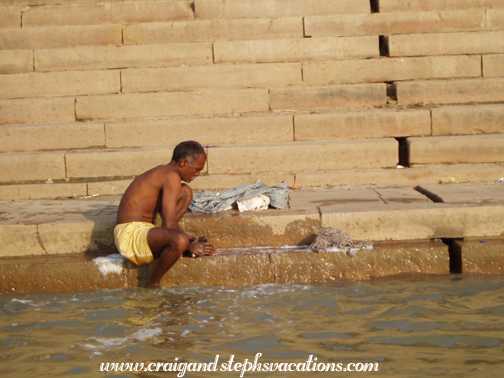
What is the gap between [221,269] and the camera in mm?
4492

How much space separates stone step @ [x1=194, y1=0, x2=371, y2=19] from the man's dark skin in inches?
171

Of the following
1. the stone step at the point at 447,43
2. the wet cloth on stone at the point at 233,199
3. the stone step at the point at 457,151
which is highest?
the stone step at the point at 447,43

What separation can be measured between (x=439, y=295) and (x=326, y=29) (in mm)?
4791

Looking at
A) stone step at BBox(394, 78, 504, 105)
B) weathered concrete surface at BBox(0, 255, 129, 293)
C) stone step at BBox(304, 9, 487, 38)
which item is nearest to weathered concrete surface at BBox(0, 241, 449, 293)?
weathered concrete surface at BBox(0, 255, 129, 293)

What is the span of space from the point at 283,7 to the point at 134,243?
16.7 feet

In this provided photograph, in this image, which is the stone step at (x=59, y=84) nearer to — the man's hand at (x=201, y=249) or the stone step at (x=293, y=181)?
the stone step at (x=293, y=181)

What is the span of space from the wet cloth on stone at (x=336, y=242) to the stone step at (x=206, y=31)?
417 cm

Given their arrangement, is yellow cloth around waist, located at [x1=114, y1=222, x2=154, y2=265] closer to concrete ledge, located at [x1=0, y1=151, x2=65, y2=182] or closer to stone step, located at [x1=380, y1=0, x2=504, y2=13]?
concrete ledge, located at [x1=0, y1=151, x2=65, y2=182]

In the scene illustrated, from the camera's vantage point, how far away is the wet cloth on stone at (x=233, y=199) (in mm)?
4992

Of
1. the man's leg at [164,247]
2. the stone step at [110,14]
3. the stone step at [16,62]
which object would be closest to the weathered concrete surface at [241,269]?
the man's leg at [164,247]

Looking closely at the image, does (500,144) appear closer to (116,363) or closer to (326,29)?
(326,29)

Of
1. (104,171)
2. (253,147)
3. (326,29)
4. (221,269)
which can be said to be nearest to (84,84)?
(104,171)

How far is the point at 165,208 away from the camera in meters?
4.36

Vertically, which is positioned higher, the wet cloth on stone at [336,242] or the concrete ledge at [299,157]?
the concrete ledge at [299,157]
